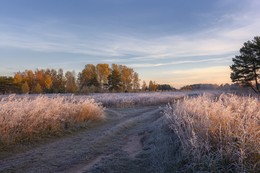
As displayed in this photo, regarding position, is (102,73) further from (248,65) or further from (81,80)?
(248,65)

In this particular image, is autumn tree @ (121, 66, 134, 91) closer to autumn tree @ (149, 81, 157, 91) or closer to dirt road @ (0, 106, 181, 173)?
autumn tree @ (149, 81, 157, 91)

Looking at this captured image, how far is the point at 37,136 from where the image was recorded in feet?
32.6

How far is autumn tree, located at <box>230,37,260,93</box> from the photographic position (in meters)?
40.5

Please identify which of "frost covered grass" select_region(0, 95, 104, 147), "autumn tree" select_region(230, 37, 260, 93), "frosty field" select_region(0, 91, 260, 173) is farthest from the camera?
"autumn tree" select_region(230, 37, 260, 93)

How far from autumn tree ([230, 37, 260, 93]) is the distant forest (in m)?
32.8

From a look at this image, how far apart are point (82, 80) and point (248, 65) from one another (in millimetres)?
53399

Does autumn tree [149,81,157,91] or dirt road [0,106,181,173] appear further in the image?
autumn tree [149,81,157,91]

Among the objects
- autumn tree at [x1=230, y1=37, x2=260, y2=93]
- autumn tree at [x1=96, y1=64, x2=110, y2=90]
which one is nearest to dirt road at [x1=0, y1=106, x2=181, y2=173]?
autumn tree at [x1=230, y1=37, x2=260, y2=93]

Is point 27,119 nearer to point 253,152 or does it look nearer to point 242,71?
point 253,152

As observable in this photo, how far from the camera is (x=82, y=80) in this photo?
268ft

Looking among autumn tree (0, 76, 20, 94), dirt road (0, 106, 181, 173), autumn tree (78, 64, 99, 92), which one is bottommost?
dirt road (0, 106, 181, 173)

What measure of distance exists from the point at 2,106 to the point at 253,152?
9.21m

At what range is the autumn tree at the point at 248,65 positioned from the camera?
40469mm

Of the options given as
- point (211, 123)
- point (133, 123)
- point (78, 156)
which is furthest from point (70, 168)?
point (133, 123)
